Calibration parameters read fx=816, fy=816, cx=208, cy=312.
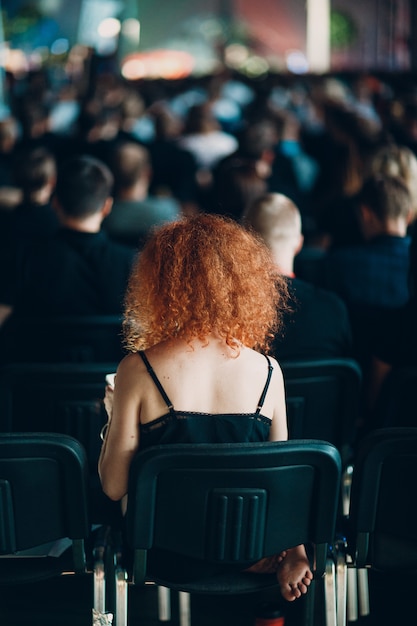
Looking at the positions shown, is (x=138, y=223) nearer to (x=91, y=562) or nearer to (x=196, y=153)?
(x=196, y=153)

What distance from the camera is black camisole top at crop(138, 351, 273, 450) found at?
6.61ft

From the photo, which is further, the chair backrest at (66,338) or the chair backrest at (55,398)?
the chair backrest at (66,338)

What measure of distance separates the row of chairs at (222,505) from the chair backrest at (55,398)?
55 cm

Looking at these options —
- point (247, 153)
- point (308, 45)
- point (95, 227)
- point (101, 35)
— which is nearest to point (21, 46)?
point (101, 35)

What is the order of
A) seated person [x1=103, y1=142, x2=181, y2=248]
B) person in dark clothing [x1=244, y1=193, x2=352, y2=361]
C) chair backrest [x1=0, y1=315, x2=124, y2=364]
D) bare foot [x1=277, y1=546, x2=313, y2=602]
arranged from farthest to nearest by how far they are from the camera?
seated person [x1=103, y1=142, x2=181, y2=248] → chair backrest [x1=0, y1=315, x2=124, y2=364] → person in dark clothing [x1=244, y1=193, x2=352, y2=361] → bare foot [x1=277, y1=546, x2=313, y2=602]

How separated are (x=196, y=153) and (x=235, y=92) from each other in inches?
354

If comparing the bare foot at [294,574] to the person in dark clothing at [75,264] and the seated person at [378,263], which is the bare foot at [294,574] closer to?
the seated person at [378,263]

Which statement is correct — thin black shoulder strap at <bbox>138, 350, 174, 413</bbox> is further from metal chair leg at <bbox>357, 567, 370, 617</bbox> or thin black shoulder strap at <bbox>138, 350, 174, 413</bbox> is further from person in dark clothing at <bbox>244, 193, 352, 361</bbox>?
metal chair leg at <bbox>357, 567, 370, 617</bbox>

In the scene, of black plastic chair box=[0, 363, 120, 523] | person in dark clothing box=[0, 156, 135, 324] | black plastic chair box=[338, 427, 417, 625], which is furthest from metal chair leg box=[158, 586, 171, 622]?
person in dark clothing box=[0, 156, 135, 324]

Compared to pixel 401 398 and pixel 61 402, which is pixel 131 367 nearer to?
pixel 61 402

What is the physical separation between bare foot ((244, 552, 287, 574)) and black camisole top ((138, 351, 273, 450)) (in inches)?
12.6

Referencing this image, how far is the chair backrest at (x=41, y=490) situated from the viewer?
74.7 inches

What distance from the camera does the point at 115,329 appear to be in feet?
10.1

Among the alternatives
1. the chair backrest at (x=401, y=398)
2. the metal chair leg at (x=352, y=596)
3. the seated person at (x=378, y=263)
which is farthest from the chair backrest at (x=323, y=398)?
the seated person at (x=378, y=263)
